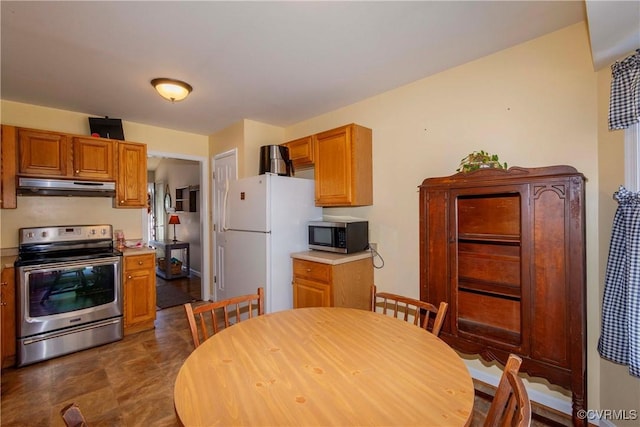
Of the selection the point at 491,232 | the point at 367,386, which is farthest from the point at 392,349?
the point at 491,232

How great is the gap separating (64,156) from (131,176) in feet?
2.02

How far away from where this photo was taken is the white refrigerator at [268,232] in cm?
288

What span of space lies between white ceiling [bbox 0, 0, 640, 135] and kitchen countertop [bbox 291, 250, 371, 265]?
1.60m

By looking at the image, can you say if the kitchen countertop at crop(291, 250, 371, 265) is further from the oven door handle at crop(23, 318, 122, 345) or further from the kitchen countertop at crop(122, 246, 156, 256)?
the oven door handle at crop(23, 318, 122, 345)

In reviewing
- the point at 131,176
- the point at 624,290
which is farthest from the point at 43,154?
the point at 624,290

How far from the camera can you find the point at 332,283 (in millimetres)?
2504

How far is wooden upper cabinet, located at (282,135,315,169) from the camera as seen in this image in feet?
10.5

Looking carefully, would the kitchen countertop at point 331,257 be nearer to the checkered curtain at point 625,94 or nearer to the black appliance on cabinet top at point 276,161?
the black appliance on cabinet top at point 276,161

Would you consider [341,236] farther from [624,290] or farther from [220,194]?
[220,194]

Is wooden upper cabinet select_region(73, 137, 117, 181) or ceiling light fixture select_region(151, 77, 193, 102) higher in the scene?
ceiling light fixture select_region(151, 77, 193, 102)

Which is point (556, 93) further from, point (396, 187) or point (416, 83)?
point (396, 187)

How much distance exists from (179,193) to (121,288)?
11.1 feet

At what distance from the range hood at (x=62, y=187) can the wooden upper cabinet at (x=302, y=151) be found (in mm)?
2057

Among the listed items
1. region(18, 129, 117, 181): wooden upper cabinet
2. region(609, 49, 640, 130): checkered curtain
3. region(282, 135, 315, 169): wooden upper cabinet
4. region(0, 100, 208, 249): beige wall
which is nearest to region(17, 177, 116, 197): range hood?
region(18, 129, 117, 181): wooden upper cabinet
